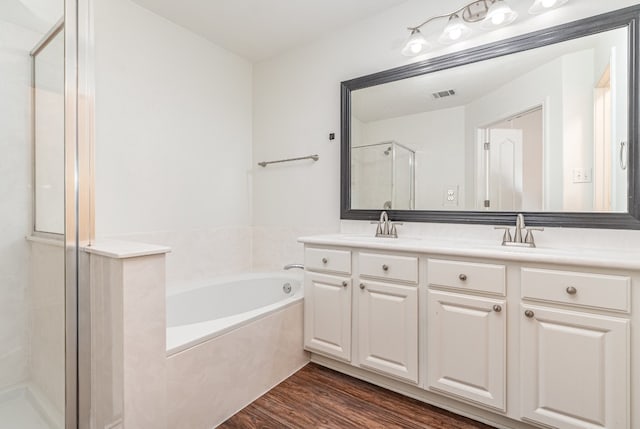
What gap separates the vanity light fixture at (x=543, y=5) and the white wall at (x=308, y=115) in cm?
37

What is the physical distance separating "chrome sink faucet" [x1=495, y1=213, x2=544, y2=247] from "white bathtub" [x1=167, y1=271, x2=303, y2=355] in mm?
1282

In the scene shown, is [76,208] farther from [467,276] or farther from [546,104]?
[546,104]

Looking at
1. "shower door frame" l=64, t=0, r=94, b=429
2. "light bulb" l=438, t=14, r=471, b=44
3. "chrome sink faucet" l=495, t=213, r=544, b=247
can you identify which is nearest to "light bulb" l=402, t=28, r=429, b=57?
"light bulb" l=438, t=14, r=471, b=44

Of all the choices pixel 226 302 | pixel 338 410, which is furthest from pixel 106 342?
pixel 226 302

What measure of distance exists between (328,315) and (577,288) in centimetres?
125

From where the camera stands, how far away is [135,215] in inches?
84.4

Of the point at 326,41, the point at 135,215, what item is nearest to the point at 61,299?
the point at 135,215

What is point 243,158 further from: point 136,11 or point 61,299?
point 61,299

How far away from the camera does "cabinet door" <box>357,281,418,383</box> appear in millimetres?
1629

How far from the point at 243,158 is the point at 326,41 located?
48.7 inches

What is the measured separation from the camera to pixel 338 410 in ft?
5.32

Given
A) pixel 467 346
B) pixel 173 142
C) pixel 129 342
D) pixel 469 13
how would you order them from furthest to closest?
pixel 173 142 → pixel 469 13 → pixel 467 346 → pixel 129 342

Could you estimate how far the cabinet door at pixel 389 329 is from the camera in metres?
1.63

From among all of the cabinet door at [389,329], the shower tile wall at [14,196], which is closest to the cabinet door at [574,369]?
the cabinet door at [389,329]
